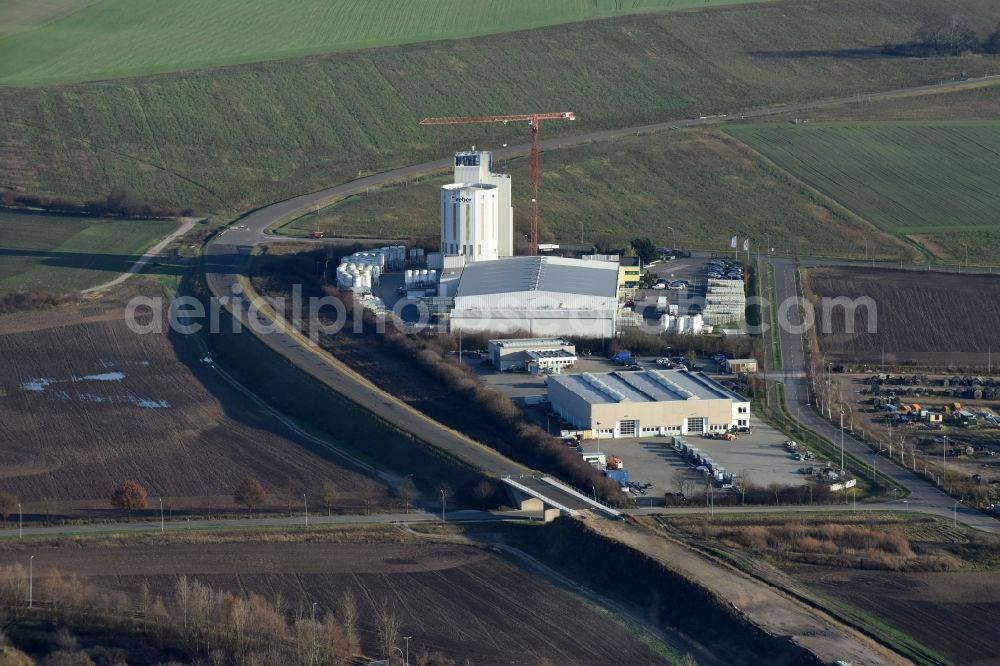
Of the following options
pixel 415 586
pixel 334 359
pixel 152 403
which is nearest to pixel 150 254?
pixel 334 359

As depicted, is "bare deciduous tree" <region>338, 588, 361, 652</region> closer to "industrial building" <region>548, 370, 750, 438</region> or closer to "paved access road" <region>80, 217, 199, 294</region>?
"industrial building" <region>548, 370, 750, 438</region>

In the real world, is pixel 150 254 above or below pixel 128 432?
above

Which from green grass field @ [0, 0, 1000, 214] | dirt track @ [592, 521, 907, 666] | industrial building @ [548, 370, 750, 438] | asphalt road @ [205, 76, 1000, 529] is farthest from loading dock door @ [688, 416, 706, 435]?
green grass field @ [0, 0, 1000, 214]

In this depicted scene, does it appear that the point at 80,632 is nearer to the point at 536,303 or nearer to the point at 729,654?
the point at 729,654

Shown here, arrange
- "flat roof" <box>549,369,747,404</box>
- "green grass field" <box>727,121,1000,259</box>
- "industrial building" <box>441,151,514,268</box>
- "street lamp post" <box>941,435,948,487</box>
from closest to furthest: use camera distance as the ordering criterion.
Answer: "street lamp post" <box>941,435,948,487</box> < "flat roof" <box>549,369,747,404</box> < "industrial building" <box>441,151,514,268</box> < "green grass field" <box>727,121,1000,259</box>

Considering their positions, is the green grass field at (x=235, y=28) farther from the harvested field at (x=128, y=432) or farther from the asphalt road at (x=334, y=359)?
the harvested field at (x=128, y=432)

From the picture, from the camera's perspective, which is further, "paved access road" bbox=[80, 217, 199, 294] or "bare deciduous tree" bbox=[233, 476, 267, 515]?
"paved access road" bbox=[80, 217, 199, 294]

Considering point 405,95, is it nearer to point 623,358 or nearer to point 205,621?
point 623,358
